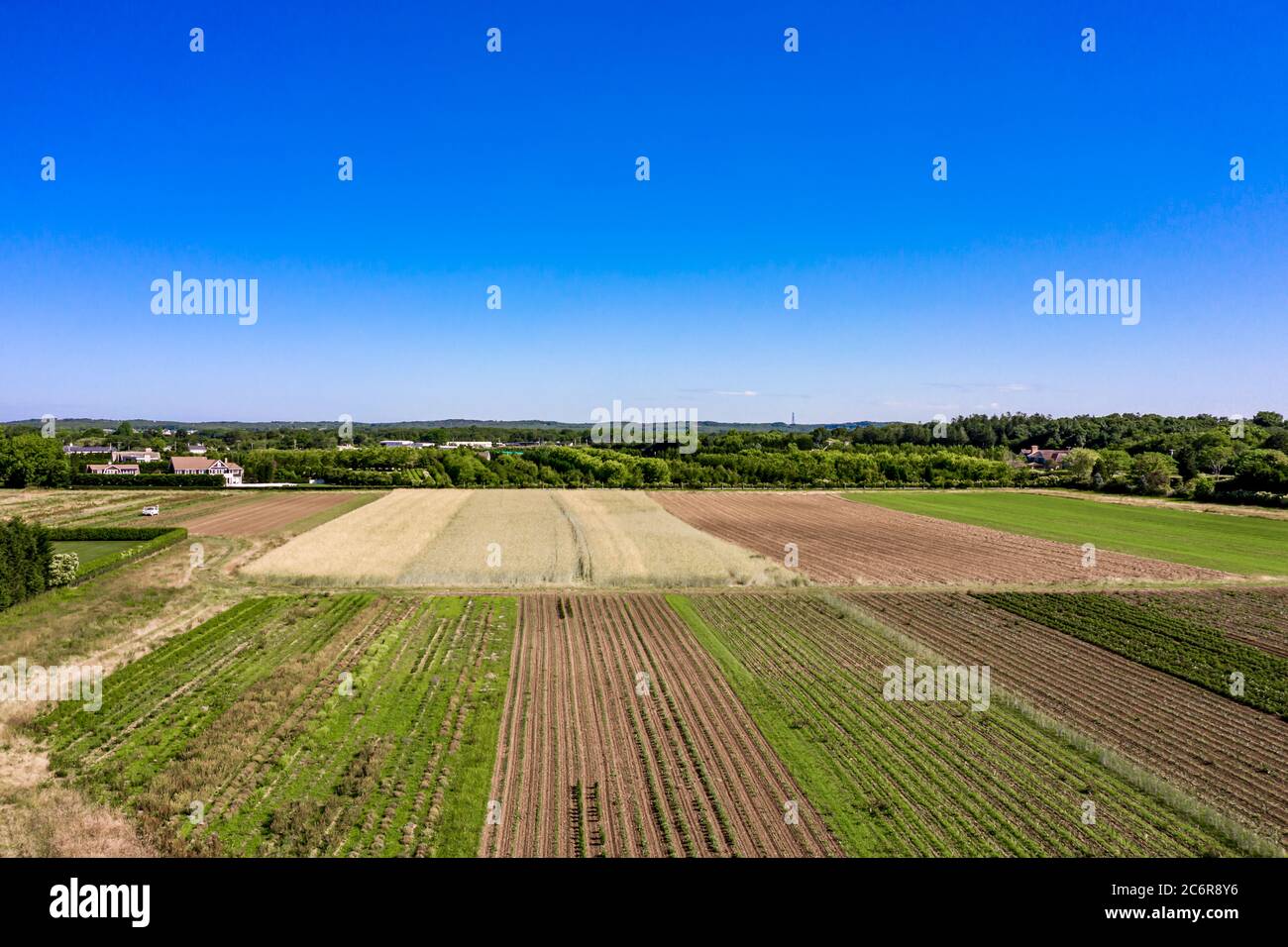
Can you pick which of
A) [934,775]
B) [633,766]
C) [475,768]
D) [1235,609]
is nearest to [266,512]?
[475,768]

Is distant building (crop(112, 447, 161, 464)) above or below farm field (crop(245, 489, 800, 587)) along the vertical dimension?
above

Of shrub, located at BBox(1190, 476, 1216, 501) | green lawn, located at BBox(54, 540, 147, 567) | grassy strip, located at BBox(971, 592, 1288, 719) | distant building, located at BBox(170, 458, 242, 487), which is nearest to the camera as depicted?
grassy strip, located at BBox(971, 592, 1288, 719)

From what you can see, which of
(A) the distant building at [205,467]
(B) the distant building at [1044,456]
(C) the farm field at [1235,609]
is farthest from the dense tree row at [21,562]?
(B) the distant building at [1044,456]

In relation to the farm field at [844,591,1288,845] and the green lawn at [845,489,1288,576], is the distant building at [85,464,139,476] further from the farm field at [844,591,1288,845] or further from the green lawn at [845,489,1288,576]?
the farm field at [844,591,1288,845]

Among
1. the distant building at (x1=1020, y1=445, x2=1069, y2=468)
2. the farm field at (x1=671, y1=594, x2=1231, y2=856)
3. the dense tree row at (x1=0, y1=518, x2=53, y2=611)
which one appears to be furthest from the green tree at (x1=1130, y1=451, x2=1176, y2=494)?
the dense tree row at (x1=0, y1=518, x2=53, y2=611)

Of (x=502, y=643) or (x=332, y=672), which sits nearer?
(x=332, y=672)

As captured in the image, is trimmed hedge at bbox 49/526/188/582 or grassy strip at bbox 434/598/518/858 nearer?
grassy strip at bbox 434/598/518/858

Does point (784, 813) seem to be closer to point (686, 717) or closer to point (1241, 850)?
point (686, 717)
